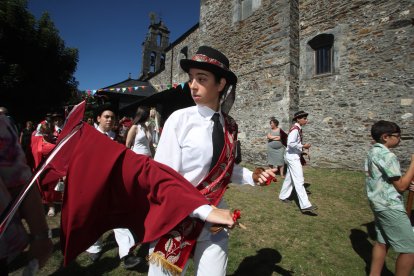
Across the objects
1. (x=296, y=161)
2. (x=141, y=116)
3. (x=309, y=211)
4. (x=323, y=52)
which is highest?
(x=323, y=52)

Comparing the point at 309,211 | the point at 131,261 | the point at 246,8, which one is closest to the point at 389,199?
the point at 309,211

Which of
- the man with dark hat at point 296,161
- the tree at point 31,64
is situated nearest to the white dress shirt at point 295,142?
the man with dark hat at point 296,161

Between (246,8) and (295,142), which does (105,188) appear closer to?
(295,142)

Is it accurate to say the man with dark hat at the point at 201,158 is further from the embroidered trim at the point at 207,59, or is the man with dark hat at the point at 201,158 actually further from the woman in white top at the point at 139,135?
the woman in white top at the point at 139,135

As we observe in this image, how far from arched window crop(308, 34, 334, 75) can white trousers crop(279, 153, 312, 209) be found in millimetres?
5822

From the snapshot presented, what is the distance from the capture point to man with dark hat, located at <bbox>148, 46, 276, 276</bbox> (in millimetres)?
1550

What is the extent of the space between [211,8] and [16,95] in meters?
12.2

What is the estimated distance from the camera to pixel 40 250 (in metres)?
1.45

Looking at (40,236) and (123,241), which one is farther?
(123,241)

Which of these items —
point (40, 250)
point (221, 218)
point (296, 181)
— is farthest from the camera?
point (296, 181)

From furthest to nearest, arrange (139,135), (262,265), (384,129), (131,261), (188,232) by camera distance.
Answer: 1. (139,135)
2. (262,265)
3. (131,261)
4. (384,129)
5. (188,232)

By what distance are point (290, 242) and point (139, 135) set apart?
3.13 m

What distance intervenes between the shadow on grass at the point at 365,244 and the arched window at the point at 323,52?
7.09 meters

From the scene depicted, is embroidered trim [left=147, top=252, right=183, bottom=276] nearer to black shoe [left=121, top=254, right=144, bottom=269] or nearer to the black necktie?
the black necktie
